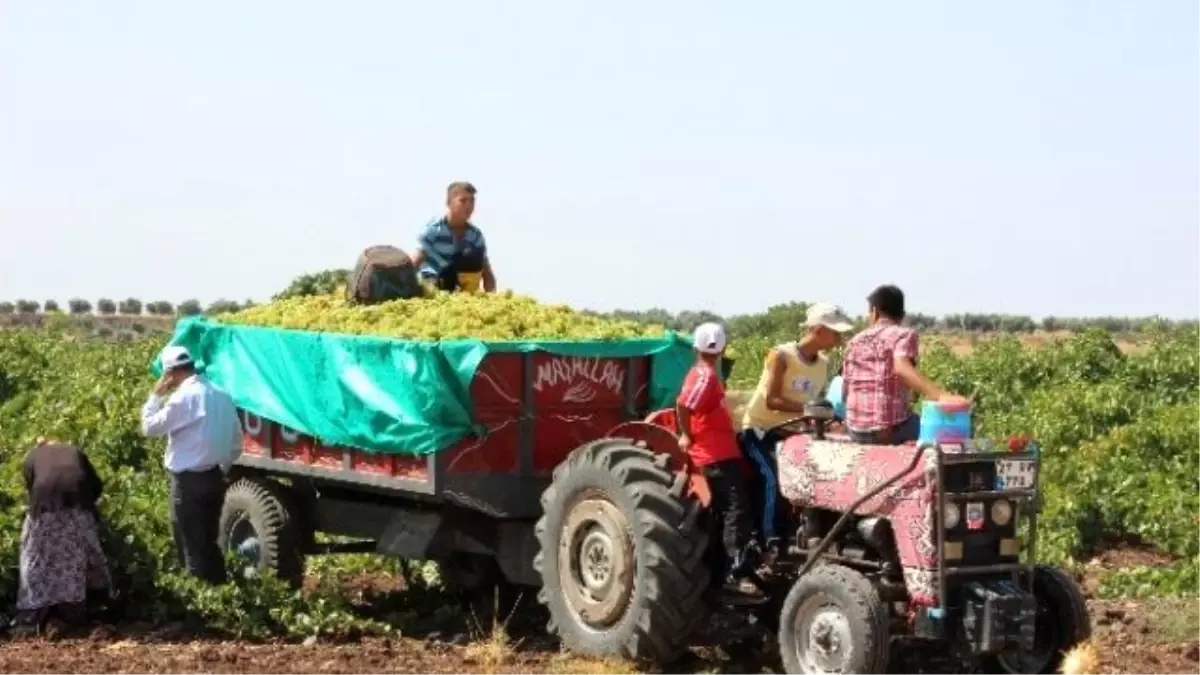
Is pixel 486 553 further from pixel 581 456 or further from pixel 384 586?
pixel 384 586

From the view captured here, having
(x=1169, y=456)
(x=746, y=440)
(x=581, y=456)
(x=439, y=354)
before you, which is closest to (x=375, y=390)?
(x=439, y=354)

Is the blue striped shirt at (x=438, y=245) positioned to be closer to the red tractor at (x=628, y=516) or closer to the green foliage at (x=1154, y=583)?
the red tractor at (x=628, y=516)

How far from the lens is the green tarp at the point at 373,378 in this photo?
36.2 feet

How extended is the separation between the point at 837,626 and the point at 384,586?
5.85 meters

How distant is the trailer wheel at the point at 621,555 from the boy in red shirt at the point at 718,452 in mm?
151

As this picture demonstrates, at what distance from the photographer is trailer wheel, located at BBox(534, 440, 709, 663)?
10.0 meters

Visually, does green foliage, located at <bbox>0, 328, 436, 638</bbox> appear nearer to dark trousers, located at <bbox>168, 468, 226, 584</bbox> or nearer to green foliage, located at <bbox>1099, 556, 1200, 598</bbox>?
dark trousers, located at <bbox>168, 468, 226, 584</bbox>

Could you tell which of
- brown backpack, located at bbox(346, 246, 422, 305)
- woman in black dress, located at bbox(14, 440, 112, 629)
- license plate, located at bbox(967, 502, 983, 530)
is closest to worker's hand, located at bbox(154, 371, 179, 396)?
woman in black dress, located at bbox(14, 440, 112, 629)

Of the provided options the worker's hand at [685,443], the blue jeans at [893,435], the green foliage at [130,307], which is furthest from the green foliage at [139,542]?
the green foliage at [130,307]

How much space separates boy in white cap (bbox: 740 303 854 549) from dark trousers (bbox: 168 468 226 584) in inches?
148

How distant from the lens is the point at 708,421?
10055mm

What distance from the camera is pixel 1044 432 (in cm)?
2139

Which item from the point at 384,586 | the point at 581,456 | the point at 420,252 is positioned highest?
the point at 420,252

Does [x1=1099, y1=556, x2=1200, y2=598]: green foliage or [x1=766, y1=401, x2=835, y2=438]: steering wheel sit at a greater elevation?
[x1=766, y1=401, x2=835, y2=438]: steering wheel
